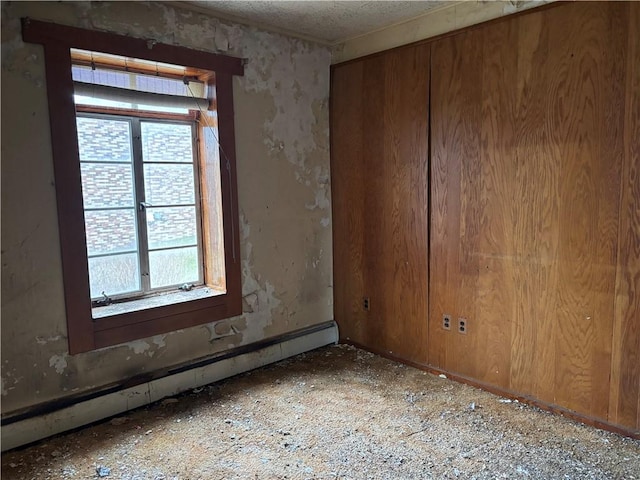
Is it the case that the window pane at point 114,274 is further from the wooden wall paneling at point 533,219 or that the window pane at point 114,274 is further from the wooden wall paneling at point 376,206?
the wooden wall paneling at point 533,219

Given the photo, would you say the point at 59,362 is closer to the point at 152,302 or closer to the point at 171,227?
the point at 152,302

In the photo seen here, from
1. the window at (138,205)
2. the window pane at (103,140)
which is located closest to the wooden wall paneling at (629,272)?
the window at (138,205)

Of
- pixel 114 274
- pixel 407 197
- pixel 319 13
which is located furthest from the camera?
pixel 407 197

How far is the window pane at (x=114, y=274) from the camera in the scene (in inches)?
107

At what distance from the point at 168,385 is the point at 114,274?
77cm

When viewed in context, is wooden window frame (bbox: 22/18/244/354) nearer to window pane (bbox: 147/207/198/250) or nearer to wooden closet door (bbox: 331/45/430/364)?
window pane (bbox: 147/207/198/250)

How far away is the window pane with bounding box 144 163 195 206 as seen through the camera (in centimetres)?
289

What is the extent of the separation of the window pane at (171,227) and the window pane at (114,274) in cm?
17

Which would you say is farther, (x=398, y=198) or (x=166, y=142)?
(x=398, y=198)

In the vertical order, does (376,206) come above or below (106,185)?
below

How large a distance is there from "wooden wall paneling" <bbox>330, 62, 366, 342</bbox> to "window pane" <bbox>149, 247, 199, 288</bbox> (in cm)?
117

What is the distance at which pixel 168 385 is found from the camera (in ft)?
9.26

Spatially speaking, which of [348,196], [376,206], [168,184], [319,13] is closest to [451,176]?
[376,206]

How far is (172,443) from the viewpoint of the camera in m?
2.33
